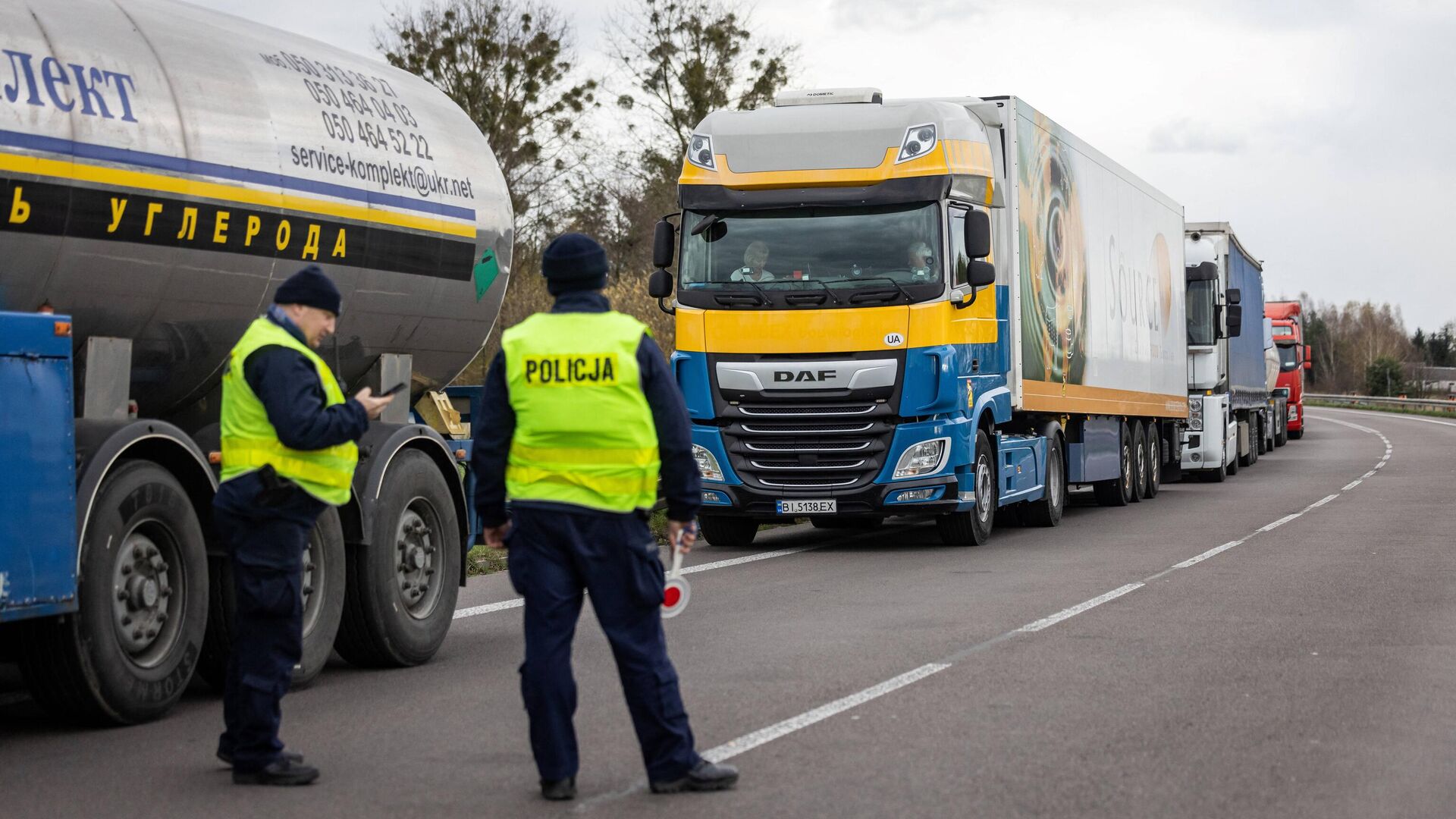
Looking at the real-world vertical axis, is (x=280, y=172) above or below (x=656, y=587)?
above

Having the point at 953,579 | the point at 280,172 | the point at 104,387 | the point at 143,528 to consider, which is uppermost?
the point at 280,172

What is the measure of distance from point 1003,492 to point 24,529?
455 inches

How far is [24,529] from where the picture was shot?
6.50 meters

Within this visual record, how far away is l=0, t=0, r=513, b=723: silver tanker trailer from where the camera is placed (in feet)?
22.5

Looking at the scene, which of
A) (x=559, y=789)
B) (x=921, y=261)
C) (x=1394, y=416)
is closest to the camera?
(x=559, y=789)

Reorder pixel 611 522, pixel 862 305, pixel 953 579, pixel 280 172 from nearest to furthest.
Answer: pixel 611 522 < pixel 280 172 < pixel 953 579 < pixel 862 305

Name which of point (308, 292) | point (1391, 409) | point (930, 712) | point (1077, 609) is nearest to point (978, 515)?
point (1077, 609)

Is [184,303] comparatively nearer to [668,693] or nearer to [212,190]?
[212,190]

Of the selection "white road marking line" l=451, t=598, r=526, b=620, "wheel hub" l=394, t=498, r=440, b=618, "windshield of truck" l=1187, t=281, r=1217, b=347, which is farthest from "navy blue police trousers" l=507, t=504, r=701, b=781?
"windshield of truck" l=1187, t=281, r=1217, b=347

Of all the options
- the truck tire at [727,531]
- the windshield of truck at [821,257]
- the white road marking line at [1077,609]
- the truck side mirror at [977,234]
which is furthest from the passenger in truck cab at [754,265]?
the white road marking line at [1077,609]

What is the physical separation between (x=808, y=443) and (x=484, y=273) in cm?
528

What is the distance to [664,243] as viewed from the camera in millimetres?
15562

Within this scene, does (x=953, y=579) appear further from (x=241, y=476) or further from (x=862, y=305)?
(x=241, y=476)

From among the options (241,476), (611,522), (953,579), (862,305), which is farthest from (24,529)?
(862,305)
